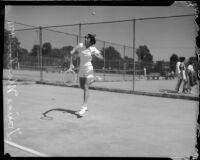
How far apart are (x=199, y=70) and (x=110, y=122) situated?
107 inches

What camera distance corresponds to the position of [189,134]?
4633 millimetres

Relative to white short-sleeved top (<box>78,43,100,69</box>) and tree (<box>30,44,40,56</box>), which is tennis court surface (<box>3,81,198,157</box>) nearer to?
white short-sleeved top (<box>78,43,100,69</box>)

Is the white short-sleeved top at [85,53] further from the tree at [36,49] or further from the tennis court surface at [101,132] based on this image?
the tree at [36,49]

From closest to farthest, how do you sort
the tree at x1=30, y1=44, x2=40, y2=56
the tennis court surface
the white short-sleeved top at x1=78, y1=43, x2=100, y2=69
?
the tennis court surface, the white short-sleeved top at x1=78, y1=43, x2=100, y2=69, the tree at x1=30, y1=44, x2=40, y2=56

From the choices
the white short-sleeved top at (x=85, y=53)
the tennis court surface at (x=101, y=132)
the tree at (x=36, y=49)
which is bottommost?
the tennis court surface at (x=101, y=132)

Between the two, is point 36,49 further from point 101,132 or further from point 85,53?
point 101,132

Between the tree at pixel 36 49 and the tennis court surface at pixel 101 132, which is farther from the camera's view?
the tree at pixel 36 49

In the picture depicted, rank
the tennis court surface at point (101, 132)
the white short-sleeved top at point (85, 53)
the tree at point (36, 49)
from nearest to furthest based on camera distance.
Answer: the tennis court surface at point (101, 132) < the white short-sleeved top at point (85, 53) < the tree at point (36, 49)

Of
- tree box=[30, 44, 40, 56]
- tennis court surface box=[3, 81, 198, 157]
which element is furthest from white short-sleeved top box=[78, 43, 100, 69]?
tree box=[30, 44, 40, 56]

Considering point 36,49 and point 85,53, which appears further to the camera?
point 36,49

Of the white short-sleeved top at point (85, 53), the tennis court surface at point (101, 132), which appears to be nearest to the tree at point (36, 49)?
the tennis court surface at point (101, 132)

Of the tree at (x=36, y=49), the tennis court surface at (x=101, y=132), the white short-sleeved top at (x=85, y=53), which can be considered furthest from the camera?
the tree at (x=36, y=49)

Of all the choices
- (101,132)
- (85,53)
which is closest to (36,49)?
(85,53)

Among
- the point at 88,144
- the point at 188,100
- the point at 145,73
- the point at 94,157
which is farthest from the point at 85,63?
the point at 145,73
